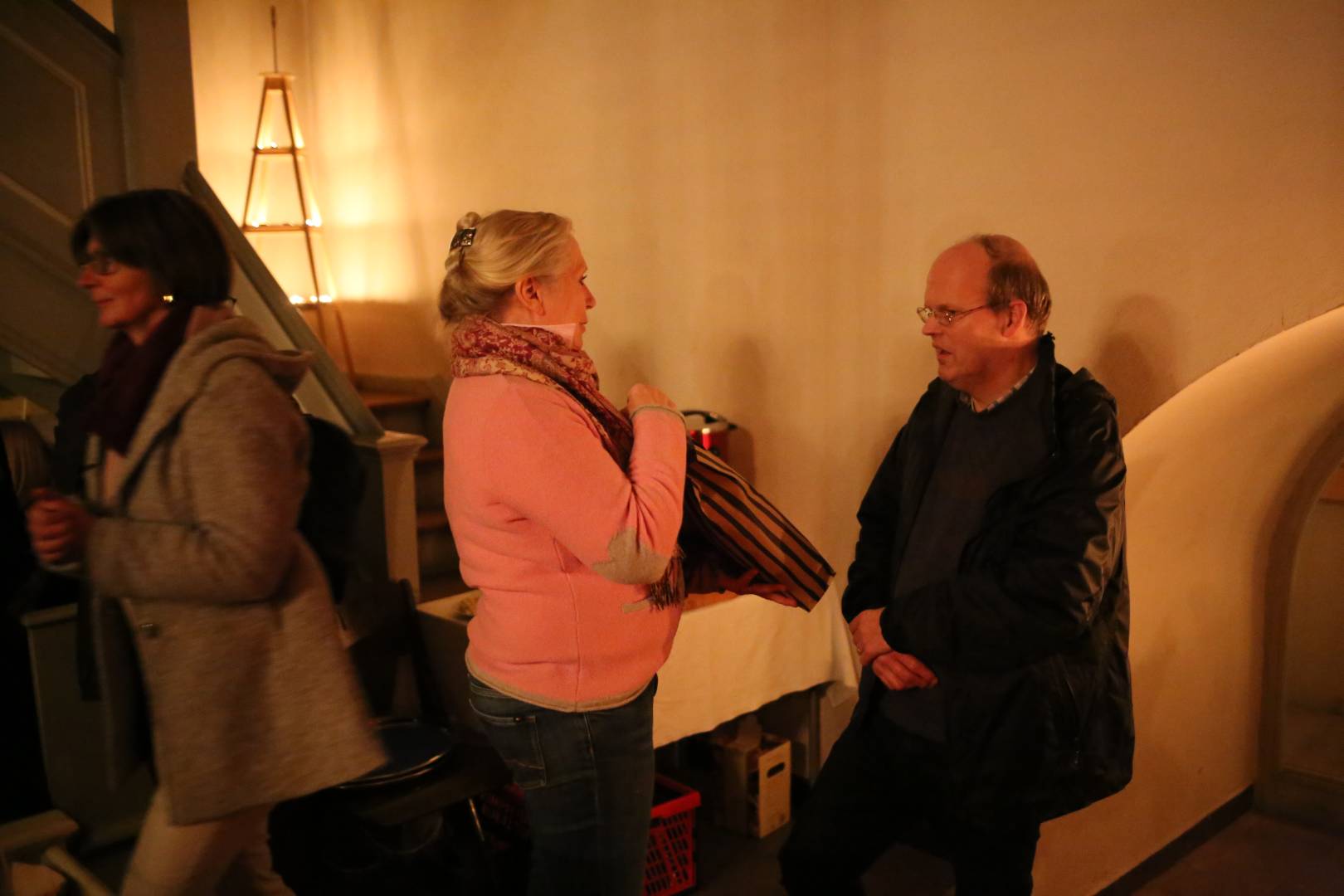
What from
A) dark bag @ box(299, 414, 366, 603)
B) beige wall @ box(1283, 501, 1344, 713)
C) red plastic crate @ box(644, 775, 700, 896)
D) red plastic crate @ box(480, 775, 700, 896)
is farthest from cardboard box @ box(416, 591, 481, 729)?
beige wall @ box(1283, 501, 1344, 713)

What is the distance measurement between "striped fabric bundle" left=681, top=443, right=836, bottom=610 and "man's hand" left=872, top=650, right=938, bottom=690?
0.69 feet

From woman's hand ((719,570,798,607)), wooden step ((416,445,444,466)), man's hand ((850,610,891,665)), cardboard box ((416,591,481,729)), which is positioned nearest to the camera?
woman's hand ((719,570,798,607))

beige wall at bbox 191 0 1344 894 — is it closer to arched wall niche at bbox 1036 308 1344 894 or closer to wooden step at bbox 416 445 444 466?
arched wall niche at bbox 1036 308 1344 894

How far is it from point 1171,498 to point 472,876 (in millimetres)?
1846

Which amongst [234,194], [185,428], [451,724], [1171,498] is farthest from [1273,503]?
[234,194]

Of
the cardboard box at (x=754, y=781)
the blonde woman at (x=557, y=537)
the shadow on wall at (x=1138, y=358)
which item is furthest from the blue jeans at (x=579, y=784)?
the cardboard box at (x=754, y=781)

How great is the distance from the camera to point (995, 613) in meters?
1.54

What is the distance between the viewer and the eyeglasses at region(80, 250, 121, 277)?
1483mm

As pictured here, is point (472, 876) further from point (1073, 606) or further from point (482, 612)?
point (1073, 606)

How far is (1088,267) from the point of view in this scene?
7.00 ft

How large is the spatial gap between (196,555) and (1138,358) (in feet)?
5.53

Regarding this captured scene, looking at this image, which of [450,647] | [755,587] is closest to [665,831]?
[450,647]

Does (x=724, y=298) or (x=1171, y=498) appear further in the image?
(x=724, y=298)

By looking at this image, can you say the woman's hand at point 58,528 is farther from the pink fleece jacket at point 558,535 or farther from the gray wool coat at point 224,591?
the pink fleece jacket at point 558,535
